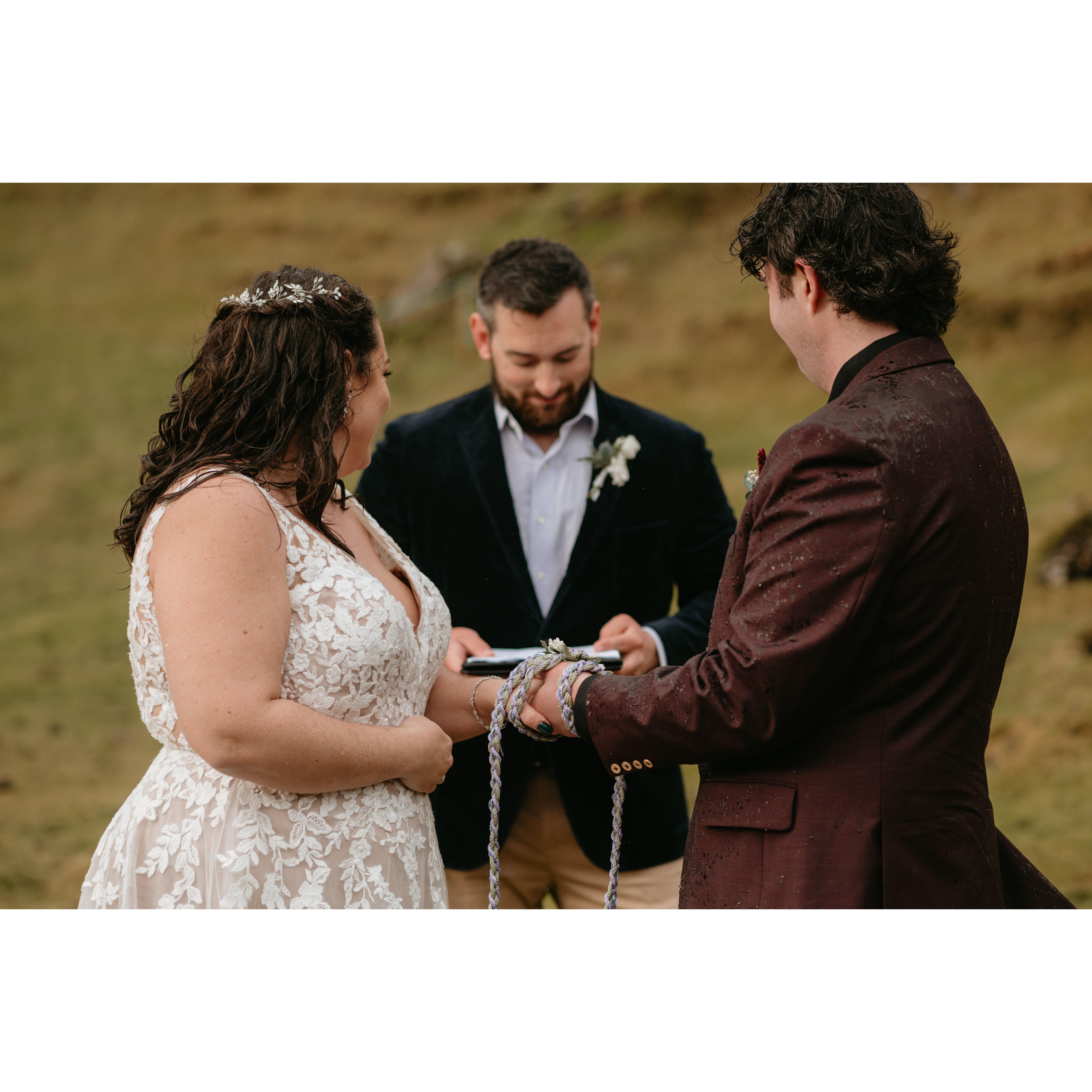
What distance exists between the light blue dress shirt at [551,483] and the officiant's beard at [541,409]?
1 cm

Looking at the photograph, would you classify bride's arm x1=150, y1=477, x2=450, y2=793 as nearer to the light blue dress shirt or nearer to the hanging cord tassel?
the hanging cord tassel

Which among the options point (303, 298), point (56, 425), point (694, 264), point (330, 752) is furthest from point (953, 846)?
point (56, 425)

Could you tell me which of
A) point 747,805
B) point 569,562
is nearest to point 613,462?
point 569,562

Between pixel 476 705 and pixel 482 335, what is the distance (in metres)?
1.36

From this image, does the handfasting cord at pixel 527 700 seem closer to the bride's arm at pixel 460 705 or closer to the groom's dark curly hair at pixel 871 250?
the bride's arm at pixel 460 705

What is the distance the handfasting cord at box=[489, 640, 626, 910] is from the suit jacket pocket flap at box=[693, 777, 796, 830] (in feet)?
0.87

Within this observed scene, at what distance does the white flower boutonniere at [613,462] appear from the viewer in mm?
3254

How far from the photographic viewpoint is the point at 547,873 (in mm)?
3320

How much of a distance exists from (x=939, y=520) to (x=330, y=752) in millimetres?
1173

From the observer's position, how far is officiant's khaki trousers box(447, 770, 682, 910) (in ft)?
10.6

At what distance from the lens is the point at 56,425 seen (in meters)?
10.8

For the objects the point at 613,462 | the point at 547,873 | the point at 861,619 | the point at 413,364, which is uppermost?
the point at 413,364

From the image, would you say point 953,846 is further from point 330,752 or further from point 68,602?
point 68,602

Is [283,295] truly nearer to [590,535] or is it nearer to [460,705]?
[460,705]
